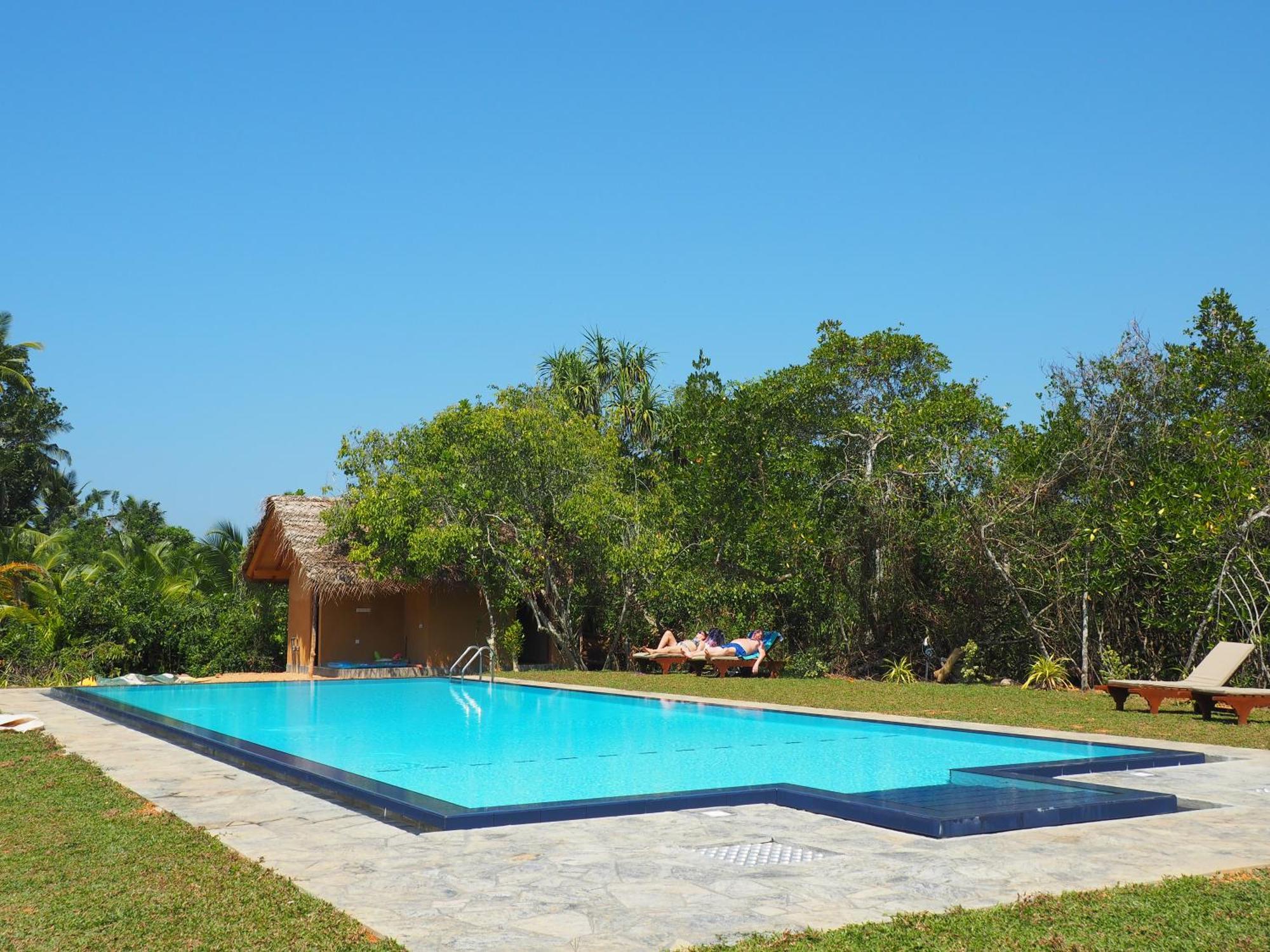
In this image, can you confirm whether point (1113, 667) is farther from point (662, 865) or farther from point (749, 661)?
point (662, 865)

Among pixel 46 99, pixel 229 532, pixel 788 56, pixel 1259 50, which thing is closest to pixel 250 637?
pixel 229 532

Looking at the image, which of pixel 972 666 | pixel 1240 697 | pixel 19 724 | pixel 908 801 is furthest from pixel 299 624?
pixel 908 801

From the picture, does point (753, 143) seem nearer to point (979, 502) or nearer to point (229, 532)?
point (979, 502)

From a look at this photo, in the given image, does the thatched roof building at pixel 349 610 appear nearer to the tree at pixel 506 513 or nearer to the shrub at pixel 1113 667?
the tree at pixel 506 513

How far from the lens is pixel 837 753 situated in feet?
33.6

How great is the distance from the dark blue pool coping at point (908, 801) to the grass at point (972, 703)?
2.26m

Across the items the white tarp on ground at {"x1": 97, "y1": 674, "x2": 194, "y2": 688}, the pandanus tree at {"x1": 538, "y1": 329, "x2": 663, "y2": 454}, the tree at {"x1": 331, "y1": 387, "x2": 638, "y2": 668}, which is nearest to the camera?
the white tarp on ground at {"x1": 97, "y1": 674, "x2": 194, "y2": 688}

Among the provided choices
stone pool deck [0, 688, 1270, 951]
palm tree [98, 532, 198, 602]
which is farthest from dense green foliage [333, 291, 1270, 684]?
stone pool deck [0, 688, 1270, 951]

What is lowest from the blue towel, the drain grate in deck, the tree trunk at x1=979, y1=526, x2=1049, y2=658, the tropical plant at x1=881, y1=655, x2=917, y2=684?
the drain grate in deck

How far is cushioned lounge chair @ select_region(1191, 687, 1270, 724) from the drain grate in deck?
7335mm

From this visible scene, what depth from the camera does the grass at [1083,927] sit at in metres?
3.88

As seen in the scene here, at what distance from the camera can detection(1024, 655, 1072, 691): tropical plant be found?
16.5 meters

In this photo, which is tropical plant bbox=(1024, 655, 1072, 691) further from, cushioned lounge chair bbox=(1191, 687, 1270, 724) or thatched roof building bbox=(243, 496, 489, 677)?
thatched roof building bbox=(243, 496, 489, 677)

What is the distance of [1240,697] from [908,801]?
610cm
